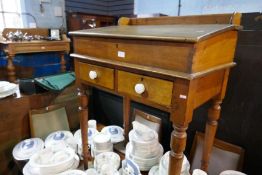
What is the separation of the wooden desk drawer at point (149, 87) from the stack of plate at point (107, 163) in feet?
1.78

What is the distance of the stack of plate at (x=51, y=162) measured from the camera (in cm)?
101

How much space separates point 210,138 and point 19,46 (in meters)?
2.01

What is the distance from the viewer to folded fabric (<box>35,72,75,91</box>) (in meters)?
1.49

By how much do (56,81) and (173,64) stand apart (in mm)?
1224

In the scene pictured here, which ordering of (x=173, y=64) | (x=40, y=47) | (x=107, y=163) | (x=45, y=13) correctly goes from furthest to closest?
(x=45, y=13), (x=40, y=47), (x=107, y=163), (x=173, y=64)

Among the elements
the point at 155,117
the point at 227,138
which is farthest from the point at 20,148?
the point at 227,138

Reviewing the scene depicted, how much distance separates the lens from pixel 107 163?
112 cm

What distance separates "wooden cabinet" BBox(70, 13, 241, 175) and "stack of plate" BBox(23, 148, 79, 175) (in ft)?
1.68

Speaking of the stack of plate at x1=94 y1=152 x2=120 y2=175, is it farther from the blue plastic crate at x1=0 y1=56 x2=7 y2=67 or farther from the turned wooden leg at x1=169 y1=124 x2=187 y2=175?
the blue plastic crate at x1=0 y1=56 x2=7 y2=67

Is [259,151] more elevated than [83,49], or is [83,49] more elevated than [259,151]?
[83,49]

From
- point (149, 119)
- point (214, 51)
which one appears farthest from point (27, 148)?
point (214, 51)

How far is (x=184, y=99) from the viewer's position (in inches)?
23.4

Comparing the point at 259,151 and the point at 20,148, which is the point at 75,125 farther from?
the point at 259,151

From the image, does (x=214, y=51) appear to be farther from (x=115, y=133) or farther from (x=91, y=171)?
(x=115, y=133)
